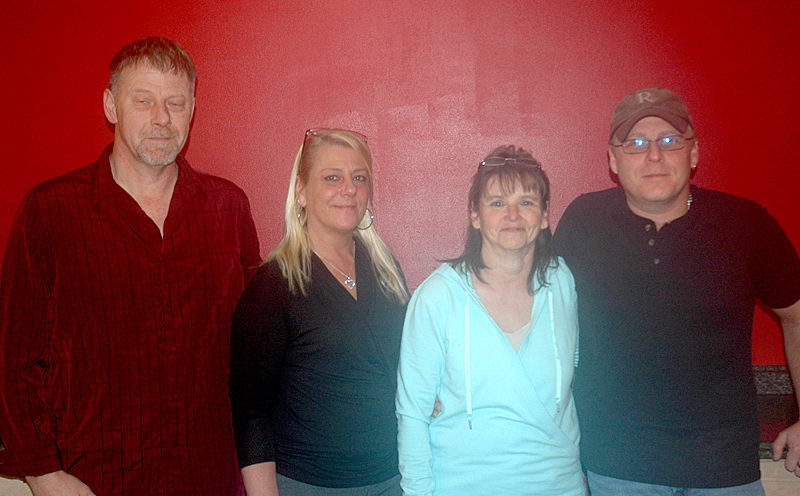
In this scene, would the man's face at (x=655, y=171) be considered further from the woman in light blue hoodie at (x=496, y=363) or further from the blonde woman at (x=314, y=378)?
the blonde woman at (x=314, y=378)

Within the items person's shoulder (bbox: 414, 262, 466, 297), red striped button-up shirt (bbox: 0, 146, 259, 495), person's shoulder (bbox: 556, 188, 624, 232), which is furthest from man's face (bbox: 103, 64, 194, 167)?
person's shoulder (bbox: 556, 188, 624, 232)

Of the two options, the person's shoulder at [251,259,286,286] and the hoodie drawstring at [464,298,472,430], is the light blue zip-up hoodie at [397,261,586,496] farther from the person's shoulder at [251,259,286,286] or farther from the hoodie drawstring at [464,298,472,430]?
the person's shoulder at [251,259,286,286]

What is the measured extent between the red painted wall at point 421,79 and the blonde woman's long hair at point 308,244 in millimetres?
528

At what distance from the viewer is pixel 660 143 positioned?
67.2 inches

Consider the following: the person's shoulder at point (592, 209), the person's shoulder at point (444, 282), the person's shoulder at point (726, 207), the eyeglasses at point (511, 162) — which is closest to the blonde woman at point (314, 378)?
the person's shoulder at point (444, 282)

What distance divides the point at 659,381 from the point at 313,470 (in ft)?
3.37

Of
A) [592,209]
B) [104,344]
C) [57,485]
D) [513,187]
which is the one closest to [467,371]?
[513,187]

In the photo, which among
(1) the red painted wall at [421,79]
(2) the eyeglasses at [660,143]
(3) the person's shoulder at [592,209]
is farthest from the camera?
(1) the red painted wall at [421,79]

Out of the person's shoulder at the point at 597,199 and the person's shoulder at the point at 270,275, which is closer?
the person's shoulder at the point at 270,275

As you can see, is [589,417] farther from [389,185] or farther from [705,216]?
Answer: [389,185]

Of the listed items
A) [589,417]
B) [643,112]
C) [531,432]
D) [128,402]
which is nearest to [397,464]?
[531,432]

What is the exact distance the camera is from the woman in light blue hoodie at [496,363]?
4.88ft

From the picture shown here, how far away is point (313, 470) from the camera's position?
152 cm

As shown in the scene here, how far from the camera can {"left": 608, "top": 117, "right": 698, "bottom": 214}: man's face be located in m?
1.66
